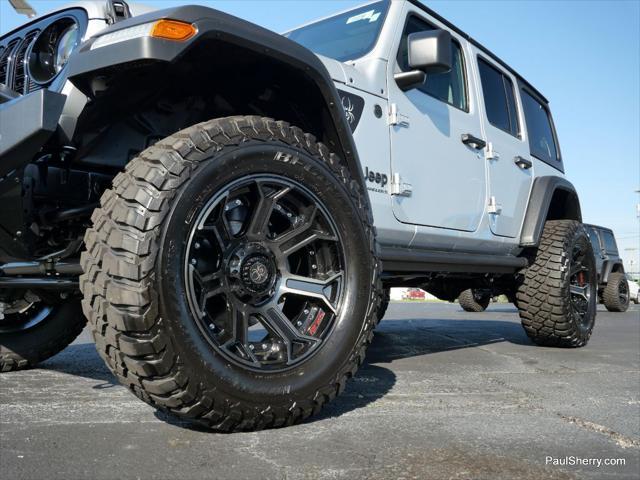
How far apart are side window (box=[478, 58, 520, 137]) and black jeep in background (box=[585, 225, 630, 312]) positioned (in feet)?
33.4

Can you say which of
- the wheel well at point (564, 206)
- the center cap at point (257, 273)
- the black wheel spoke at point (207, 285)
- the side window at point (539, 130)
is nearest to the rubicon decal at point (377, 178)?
the center cap at point (257, 273)

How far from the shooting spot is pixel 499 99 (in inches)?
192

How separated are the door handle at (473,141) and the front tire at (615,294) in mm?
11830

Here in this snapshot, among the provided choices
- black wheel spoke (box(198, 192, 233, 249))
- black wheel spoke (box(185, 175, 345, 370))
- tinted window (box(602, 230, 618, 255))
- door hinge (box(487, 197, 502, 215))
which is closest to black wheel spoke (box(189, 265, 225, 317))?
black wheel spoke (box(185, 175, 345, 370))

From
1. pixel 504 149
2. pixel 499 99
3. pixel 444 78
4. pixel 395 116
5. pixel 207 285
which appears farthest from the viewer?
pixel 499 99

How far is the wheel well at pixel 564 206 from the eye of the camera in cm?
557

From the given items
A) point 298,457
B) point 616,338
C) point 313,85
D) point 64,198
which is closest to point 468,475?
point 298,457

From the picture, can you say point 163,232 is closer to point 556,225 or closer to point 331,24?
point 331,24

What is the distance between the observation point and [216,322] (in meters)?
2.23

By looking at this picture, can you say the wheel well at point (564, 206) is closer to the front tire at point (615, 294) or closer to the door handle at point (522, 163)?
the door handle at point (522, 163)

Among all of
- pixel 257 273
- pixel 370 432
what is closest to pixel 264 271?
pixel 257 273

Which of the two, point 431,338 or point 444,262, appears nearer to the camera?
point 444,262

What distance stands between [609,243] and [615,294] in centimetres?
203

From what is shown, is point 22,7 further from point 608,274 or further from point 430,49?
point 608,274
